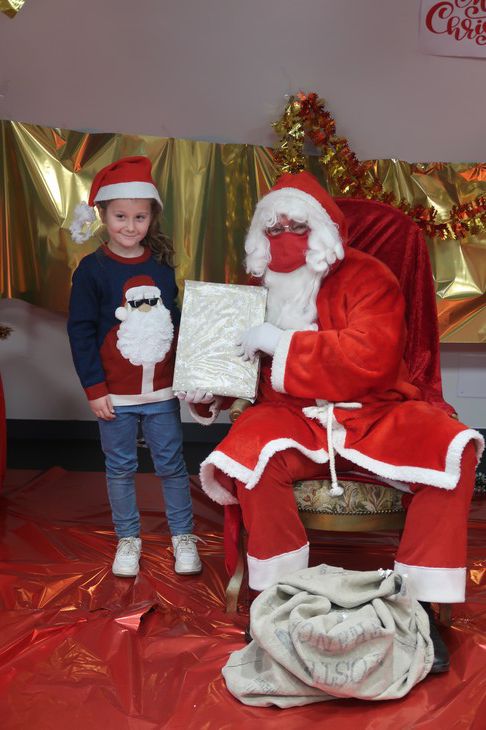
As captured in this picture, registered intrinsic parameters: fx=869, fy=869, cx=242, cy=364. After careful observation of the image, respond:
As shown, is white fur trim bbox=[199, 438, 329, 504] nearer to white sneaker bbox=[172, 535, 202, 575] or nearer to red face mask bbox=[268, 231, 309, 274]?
white sneaker bbox=[172, 535, 202, 575]

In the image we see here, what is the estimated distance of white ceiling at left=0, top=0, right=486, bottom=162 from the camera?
455 centimetres

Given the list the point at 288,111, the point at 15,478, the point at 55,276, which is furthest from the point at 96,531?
the point at 288,111

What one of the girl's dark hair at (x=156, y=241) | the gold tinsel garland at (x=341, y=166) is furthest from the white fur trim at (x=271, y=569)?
the gold tinsel garland at (x=341, y=166)

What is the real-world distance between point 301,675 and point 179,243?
9.05 ft

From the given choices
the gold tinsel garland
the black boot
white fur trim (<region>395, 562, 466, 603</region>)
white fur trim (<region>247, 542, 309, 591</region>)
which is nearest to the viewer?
the black boot

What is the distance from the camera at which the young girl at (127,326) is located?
3.02m

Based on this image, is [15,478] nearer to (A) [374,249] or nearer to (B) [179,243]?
(B) [179,243]

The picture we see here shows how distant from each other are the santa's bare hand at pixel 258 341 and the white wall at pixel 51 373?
2139 mm

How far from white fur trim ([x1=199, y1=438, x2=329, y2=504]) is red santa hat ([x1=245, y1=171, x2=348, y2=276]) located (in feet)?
2.06

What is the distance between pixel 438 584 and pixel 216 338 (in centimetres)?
106

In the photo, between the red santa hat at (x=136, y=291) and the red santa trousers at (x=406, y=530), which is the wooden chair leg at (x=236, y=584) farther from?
the red santa hat at (x=136, y=291)

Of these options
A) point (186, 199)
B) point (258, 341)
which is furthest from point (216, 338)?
point (186, 199)

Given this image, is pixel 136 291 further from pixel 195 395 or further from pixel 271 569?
pixel 271 569

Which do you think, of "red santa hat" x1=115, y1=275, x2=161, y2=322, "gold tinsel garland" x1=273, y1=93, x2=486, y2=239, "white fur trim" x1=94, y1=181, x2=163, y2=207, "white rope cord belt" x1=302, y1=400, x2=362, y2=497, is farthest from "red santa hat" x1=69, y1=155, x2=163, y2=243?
"gold tinsel garland" x1=273, y1=93, x2=486, y2=239
